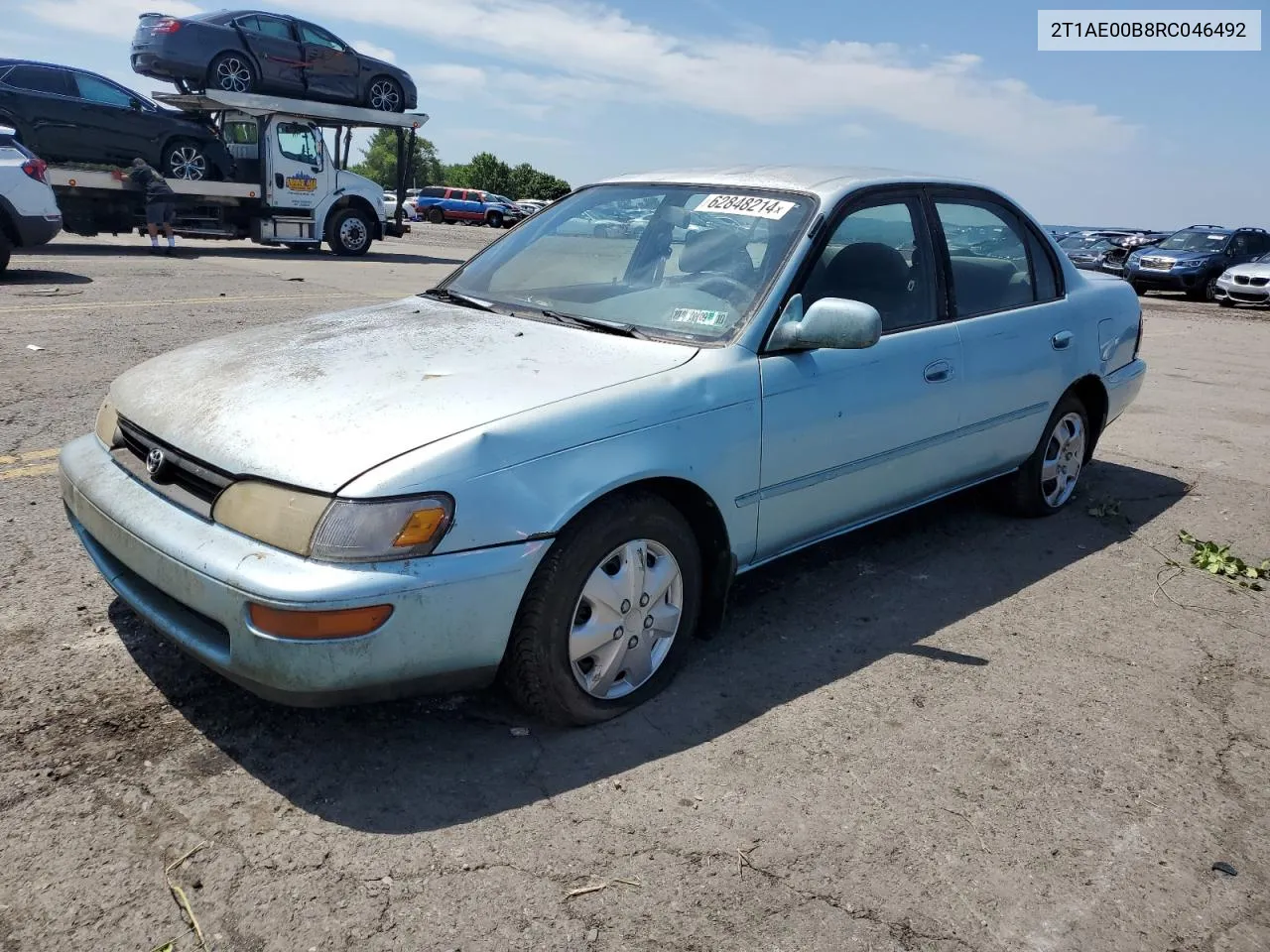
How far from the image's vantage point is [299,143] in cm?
1808

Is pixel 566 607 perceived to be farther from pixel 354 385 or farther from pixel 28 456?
pixel 28 456

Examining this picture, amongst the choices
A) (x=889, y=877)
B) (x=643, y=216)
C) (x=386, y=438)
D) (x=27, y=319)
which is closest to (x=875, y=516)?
(x=643, y=216)

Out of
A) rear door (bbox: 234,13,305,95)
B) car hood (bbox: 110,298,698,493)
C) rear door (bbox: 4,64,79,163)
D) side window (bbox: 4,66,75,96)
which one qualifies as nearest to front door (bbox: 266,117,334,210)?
rear door (bbox: 234,13,305,95)

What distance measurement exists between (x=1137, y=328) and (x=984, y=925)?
4068 millimetres

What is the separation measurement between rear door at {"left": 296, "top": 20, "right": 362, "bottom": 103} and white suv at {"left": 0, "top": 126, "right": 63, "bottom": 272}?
727cm

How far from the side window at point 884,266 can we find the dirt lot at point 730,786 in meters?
1.10

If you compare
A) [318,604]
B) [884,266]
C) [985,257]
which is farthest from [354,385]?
[985,257]

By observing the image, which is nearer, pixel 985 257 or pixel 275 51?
pixel 985 257

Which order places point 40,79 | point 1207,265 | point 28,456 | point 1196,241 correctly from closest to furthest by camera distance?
point 28,456
point 40,79
point 1207,265
point 1196,241

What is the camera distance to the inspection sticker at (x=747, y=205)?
3668mm

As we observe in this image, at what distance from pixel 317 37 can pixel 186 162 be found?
3.26 meters

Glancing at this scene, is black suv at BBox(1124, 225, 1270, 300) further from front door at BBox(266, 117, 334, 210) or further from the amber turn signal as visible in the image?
the amber turn signal

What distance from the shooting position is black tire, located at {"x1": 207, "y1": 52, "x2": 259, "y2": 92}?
55.4 ft

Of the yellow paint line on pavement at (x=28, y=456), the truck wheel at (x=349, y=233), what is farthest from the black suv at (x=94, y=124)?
the yellow paint line on pavement at (x=28, y=456)
